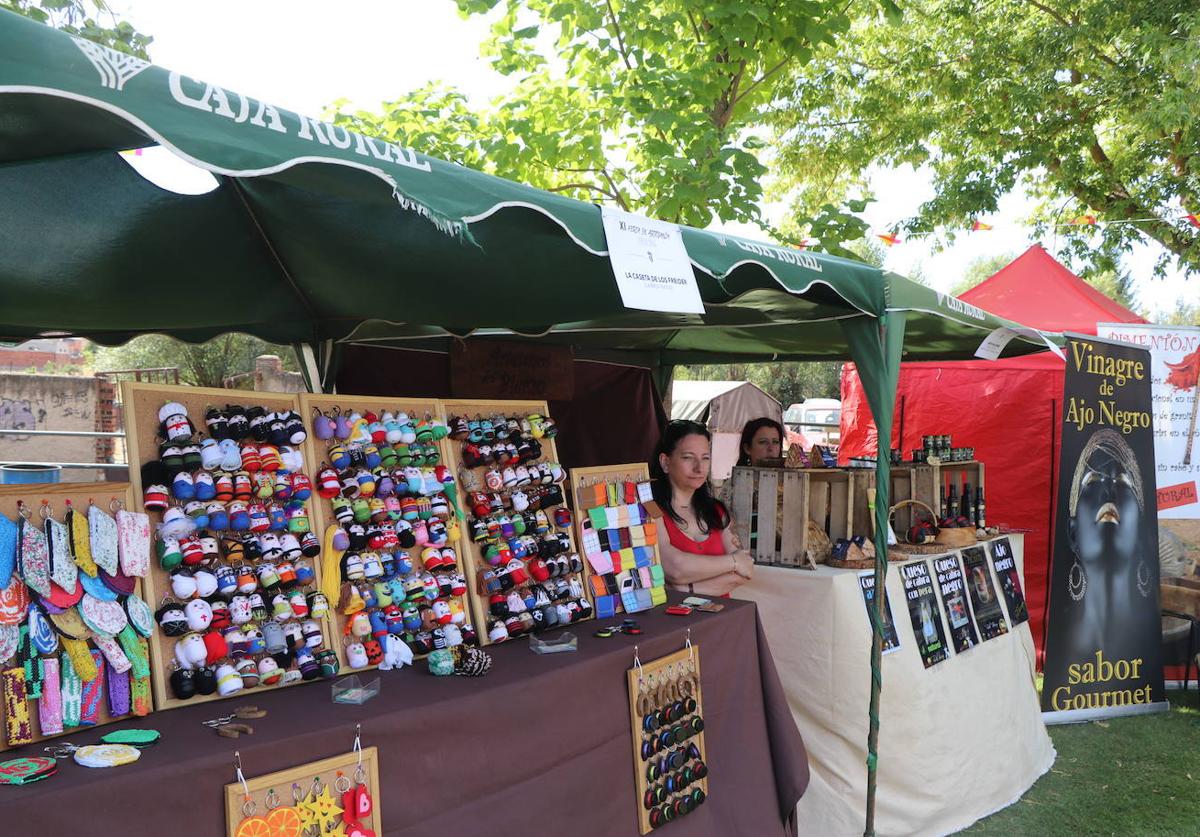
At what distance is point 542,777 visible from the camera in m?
2.03

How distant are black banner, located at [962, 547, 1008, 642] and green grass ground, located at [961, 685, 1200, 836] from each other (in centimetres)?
72

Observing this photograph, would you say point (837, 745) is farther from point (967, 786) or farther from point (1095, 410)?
point (1095, 410)

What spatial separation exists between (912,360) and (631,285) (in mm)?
3594

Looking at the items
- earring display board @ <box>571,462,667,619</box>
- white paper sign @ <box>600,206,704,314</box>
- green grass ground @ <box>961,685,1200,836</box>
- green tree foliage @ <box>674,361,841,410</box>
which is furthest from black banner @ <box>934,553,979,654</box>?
green tree foliage @ <box>674,361,841,410</box>

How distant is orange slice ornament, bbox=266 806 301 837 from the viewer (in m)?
1.55

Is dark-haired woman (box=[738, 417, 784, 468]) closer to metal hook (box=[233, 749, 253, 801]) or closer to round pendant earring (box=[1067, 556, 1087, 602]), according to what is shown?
round pendant earring (box=[1067, 556, 1087, 602])

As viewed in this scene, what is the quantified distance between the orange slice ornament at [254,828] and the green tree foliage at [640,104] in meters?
4.00

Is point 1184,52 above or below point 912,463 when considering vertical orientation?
above

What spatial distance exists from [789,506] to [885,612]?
0.53 meters

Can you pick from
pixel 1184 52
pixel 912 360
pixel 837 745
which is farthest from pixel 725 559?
pixel 1184 52

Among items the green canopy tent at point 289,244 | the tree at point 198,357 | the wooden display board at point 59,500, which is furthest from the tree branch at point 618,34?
the tree at point 198,357

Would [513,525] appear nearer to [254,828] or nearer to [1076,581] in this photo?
[254,828]

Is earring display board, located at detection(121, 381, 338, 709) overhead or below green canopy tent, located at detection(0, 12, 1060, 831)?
below

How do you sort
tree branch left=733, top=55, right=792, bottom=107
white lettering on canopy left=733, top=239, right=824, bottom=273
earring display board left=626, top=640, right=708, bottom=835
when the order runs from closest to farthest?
earring display board left=626, top=640, right=708, bottom=835
white lettering on canopy left=733, top=239, right=824, bottom=273
tree branch left=733, top=55, right=792, bottom=107
